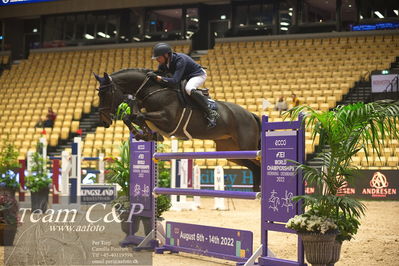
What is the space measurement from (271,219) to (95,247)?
175 centimetres

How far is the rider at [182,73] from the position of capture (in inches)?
231

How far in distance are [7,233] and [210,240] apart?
212 cm

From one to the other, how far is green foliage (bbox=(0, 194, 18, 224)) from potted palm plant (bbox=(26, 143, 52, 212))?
12.3ft

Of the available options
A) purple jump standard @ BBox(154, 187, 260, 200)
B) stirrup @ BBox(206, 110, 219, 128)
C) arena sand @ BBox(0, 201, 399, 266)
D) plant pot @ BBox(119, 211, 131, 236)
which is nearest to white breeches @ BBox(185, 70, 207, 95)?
stirrup @ BBox(206, 110, 219, 128)

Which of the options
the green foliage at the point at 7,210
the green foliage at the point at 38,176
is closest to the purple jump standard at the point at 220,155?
the green foliage at the point at 7,210

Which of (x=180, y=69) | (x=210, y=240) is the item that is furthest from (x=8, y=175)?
(x=210, y=240)

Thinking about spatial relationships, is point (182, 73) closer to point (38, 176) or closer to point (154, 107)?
point (154, 107)

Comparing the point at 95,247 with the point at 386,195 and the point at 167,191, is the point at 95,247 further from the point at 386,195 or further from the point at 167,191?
the point at 386,195

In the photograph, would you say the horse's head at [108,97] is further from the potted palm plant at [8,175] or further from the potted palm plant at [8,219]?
the potted palm plant at [8,175]

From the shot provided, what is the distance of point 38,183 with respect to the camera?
9.66 meters

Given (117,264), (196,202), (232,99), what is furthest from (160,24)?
(117,264)

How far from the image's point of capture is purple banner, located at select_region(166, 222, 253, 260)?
16.8 feet

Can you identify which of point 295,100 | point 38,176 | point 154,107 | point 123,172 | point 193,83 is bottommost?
point 38,176

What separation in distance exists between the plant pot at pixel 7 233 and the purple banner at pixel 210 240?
158 centimetres
